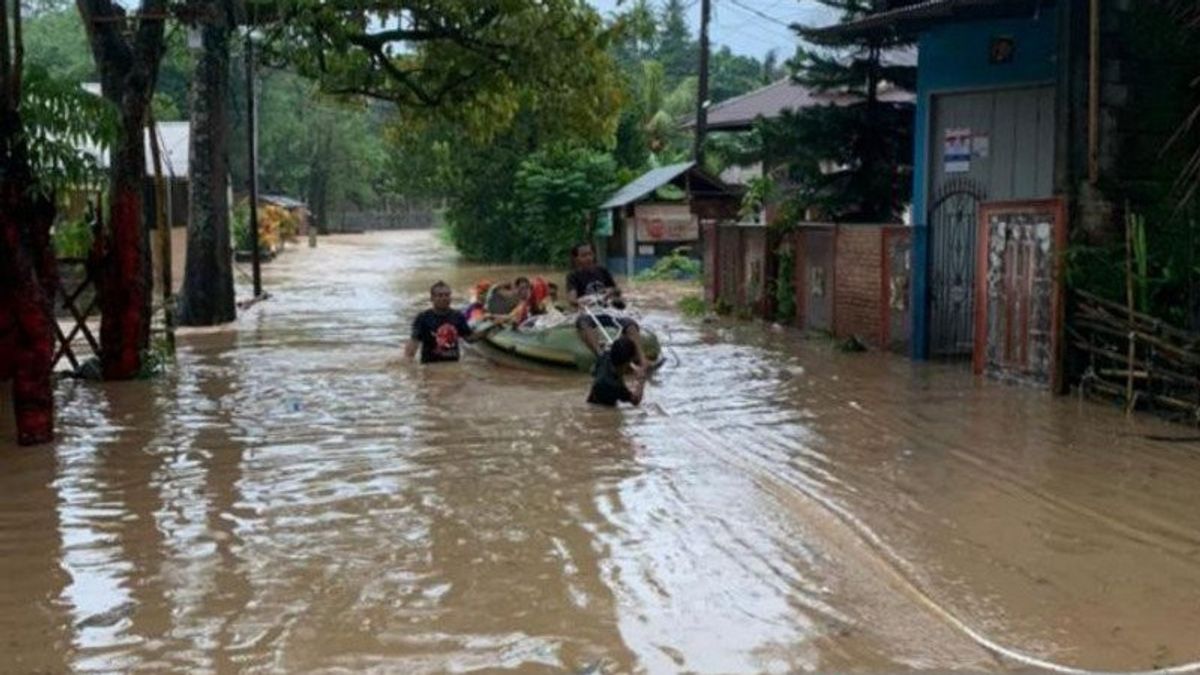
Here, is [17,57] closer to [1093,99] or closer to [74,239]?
[74,239]

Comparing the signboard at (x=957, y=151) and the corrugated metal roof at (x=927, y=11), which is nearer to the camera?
the corrugated metal roof at (x=927, y=11)

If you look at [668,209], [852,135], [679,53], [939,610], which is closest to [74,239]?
[852,135]

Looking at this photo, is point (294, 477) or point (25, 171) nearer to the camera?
point (294, 477)

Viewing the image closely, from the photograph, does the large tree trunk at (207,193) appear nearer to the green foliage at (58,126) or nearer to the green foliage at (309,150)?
the green foliage at (58,126)

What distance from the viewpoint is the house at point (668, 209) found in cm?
3606

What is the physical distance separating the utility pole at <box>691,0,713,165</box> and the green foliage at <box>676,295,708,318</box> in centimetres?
920

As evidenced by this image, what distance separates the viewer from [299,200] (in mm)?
82750

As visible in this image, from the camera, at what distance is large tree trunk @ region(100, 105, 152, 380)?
1408cm

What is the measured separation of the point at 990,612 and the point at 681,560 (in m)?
1.62

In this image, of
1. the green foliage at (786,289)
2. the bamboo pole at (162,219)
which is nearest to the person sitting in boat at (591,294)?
the bamboo pole at (162,219)

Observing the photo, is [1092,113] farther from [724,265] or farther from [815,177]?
[724,265]

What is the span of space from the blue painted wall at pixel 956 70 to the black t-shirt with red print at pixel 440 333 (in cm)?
545

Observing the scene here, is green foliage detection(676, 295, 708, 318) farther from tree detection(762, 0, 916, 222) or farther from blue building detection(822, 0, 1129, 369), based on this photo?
blue building detection(822, 0, 1129, 369)

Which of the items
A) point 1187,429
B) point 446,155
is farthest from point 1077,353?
point 446,155
